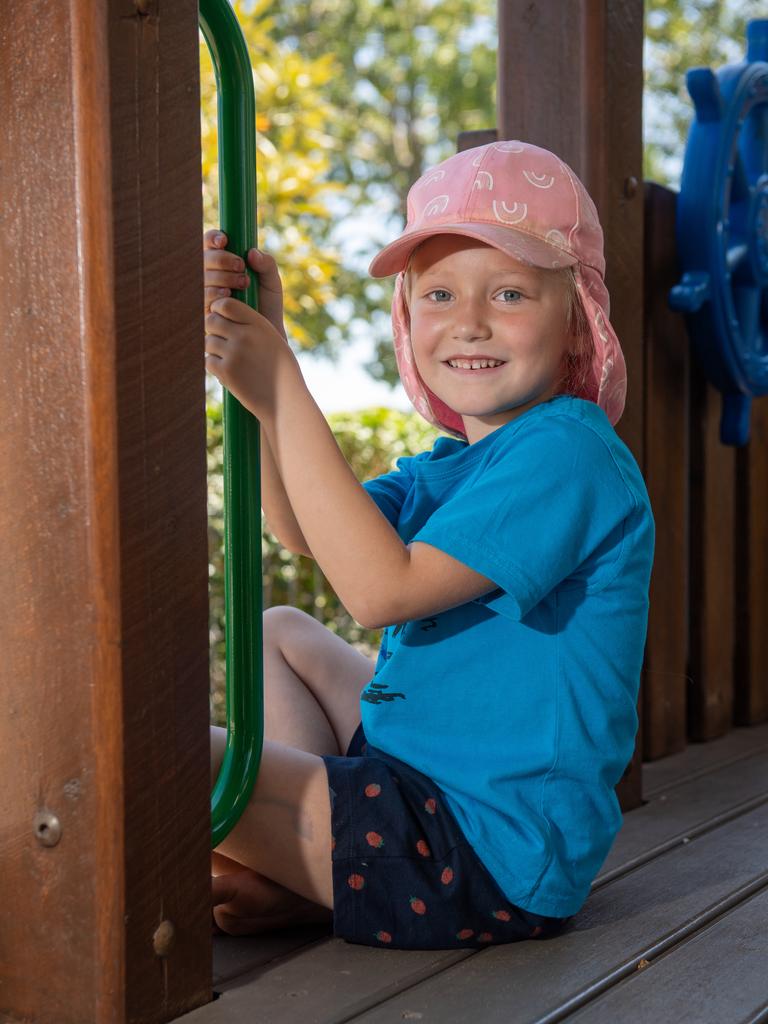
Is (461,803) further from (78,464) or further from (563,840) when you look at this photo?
(78,464)

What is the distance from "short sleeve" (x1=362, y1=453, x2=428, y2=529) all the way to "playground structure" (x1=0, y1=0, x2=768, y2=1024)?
0.49m

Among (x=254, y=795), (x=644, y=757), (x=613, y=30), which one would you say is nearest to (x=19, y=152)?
(x=254, y=795)

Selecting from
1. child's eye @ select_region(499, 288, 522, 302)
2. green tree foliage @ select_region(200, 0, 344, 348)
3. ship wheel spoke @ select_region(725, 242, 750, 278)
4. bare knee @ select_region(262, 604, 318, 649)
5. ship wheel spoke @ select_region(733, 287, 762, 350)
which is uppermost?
green tree foliage @ select_region(200, 0, 344, 348)

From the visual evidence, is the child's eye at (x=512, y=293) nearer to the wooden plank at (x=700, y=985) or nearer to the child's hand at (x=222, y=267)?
the child's hand at (x=222, y=267)

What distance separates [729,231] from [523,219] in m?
1.37

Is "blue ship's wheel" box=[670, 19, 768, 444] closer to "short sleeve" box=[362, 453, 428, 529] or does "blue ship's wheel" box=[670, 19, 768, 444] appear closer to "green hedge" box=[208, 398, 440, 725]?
"short sleeve" box=[362, 453, 428, 529]

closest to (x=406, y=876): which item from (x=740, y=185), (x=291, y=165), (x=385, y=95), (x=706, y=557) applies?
(x=706, y=557)

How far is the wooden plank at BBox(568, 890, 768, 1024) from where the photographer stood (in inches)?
54.6

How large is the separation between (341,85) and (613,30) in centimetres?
1316

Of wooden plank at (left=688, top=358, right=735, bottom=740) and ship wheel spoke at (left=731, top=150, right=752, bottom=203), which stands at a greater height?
ship wheel spoke at (left=731, top=150, right=752, bottom=203)

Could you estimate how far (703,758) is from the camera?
9.18 feet

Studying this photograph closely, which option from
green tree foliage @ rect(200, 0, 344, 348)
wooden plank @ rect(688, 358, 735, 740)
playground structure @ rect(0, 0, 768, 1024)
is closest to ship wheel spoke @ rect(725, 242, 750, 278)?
wooden plank @ rect(688, 358, 735, 740)

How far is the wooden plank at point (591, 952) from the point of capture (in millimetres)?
1400

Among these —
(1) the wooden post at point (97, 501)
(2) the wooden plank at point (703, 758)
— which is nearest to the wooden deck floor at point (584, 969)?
(1) the wooden post at point (97, 501)
